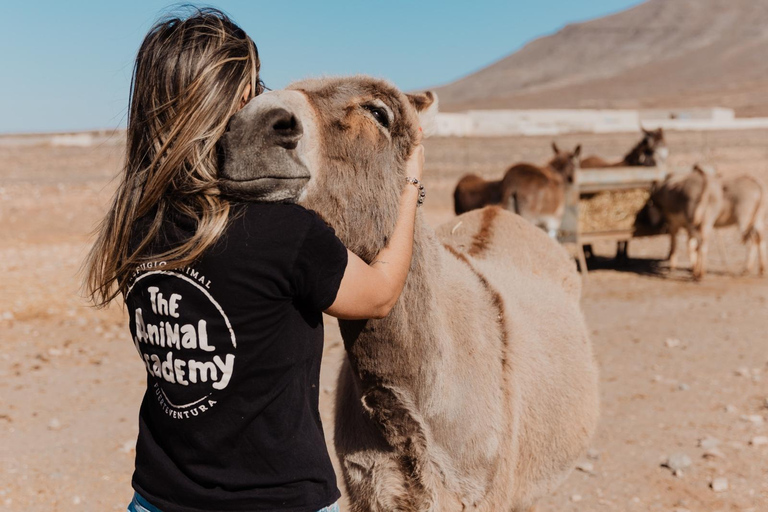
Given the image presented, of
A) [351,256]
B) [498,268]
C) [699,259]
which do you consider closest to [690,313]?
[699,259]

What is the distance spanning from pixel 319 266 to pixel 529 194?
7.52 metres

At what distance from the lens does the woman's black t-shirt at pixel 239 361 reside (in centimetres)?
160

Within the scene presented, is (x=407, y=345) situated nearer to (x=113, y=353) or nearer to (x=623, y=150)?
(x=113, y=353)

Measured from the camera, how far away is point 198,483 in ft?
5.55

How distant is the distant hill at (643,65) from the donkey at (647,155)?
58885 mm

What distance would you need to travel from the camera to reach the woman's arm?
5.51ft

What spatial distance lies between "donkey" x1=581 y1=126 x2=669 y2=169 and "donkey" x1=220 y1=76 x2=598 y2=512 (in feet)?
29.8

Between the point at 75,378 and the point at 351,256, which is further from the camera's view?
the point at 75,378

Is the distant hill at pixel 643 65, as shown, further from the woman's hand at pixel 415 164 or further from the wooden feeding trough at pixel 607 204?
the woman's hand at pixel 415 164

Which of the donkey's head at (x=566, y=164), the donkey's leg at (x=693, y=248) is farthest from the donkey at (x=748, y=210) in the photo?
the donkey's head at (x=566, y=164)

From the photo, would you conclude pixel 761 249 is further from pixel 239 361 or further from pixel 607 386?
pixel 239 361

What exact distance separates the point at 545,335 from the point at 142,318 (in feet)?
5.95

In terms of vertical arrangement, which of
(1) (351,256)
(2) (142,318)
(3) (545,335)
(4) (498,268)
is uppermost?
(1) (351,256)

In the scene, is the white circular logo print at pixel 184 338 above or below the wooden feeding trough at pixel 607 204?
above
